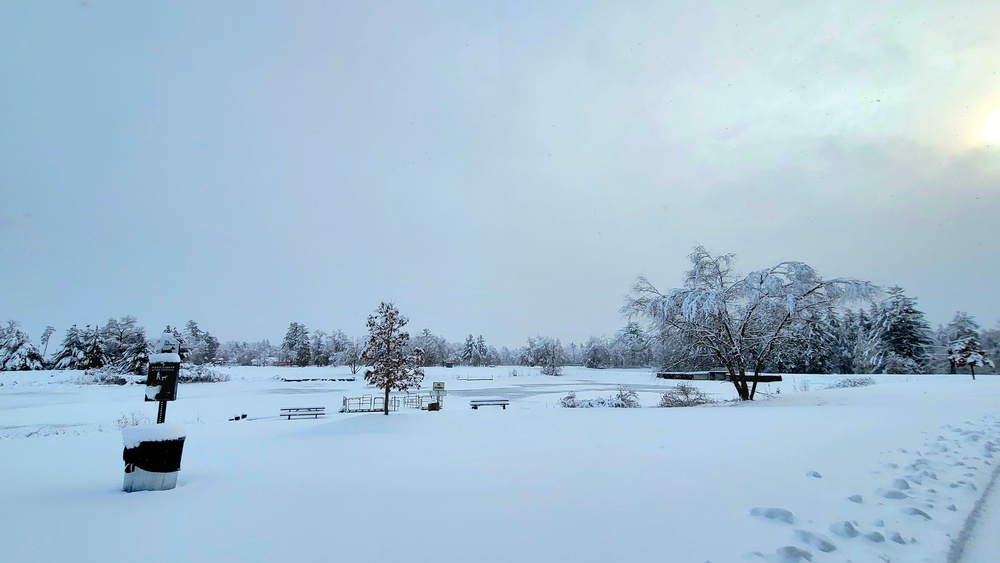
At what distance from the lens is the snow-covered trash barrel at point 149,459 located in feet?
15.4

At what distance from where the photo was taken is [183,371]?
142ft

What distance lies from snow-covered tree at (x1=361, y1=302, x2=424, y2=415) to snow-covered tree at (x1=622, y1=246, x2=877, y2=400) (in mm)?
8783

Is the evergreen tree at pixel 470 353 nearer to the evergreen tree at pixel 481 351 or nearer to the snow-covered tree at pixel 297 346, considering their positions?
the evergreen tree at pixel 481 351

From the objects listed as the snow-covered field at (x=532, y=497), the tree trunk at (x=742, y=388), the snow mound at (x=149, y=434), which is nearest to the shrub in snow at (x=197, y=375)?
the snow-covered field at (x=532, y=497)

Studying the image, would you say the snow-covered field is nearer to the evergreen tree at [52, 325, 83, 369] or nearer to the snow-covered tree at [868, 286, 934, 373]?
the snow-covered tree at [868, 286, 934, 373]

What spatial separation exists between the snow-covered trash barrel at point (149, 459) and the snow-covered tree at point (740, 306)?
15.6 meters

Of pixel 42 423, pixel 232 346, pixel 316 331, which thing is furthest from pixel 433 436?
pixel 232 346

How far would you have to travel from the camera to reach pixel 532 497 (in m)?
4.28

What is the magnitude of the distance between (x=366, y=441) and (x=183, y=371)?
4437cm

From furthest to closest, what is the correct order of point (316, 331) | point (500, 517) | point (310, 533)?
1. point (316, 331)
2. point (500, 517)
3. point (310, 533)

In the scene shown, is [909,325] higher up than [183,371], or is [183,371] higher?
[909,325]

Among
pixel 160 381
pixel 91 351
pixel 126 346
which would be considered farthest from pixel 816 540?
pixel 91 351

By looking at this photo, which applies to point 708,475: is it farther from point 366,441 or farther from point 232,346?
point 232,346

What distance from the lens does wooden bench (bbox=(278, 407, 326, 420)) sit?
56.7 ft
